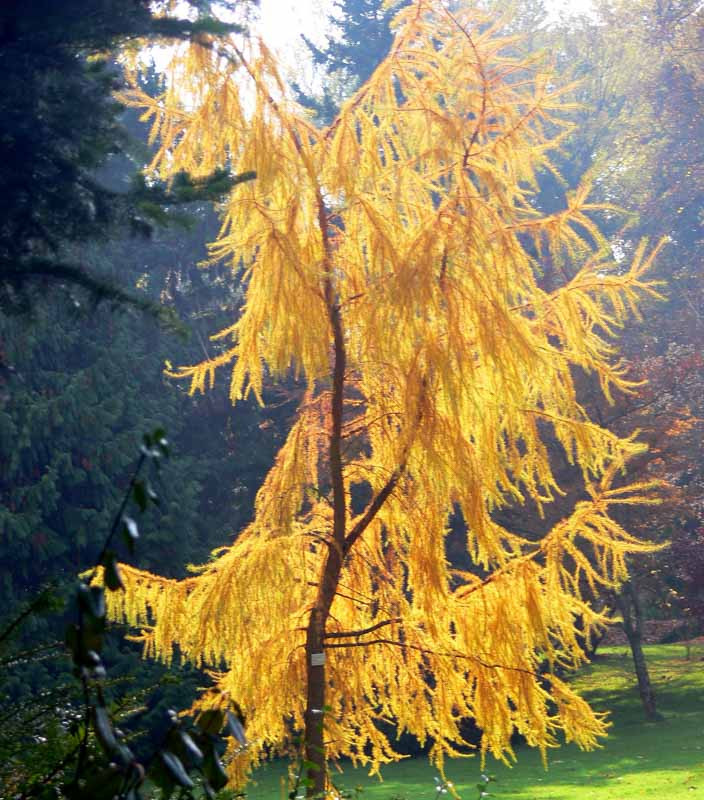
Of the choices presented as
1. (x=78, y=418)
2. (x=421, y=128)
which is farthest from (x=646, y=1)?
(x=421, y=128)

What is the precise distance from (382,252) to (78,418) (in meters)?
9.95

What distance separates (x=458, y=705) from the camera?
16.5ft

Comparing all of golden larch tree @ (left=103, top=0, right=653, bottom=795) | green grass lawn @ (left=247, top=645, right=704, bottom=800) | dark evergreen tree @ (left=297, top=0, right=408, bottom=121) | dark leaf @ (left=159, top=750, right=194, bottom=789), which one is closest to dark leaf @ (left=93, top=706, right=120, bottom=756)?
dark leaf @ (left=159, top=750, right=194, bottom=789)

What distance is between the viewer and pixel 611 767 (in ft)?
Result: 37.7

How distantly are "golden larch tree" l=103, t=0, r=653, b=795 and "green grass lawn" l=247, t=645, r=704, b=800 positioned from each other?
9.82 feet

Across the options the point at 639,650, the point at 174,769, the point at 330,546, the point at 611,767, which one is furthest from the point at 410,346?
the point at 639,650

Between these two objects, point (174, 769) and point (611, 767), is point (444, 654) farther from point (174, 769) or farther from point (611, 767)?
point (611, 767)

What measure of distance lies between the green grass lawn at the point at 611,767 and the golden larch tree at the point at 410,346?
9.82 ft

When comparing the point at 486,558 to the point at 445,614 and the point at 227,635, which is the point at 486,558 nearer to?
the point at 445,614

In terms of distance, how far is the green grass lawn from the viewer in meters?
9.99

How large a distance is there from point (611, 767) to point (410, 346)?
872 cm

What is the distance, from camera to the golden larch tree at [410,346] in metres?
4.48

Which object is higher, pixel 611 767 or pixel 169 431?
pixel 169 431

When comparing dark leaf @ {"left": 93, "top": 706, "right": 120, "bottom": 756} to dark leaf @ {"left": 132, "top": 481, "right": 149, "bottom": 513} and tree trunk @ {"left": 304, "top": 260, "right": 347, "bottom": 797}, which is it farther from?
tree trunk @ {"left": 304, "top": 260, "right": 347, "bottom": 797}
